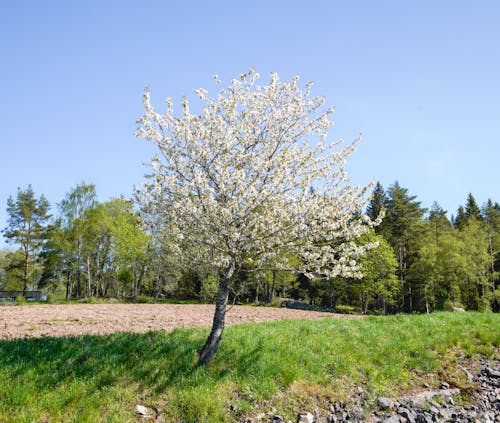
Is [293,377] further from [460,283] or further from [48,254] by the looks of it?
[48,254]

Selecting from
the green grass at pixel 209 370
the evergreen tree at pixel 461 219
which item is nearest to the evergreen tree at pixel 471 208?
the evergreen tree at pixel 461 219

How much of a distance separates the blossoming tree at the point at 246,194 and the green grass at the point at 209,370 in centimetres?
126

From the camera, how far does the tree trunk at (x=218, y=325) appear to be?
9633 millimetres

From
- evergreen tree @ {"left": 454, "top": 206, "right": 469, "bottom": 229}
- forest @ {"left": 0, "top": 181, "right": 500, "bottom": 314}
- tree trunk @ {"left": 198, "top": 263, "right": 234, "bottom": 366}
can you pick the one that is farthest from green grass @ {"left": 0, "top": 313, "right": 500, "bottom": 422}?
evergreen tree @ {"left": 454, "top": 206, "right": 469, "bottom": 229}

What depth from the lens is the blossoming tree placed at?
895cm

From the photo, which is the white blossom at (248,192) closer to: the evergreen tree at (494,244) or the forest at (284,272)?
the forest at (284,272)

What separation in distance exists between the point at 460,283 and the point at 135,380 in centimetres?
5412

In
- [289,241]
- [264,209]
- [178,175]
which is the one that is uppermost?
[178,175]

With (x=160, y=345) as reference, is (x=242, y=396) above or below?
below

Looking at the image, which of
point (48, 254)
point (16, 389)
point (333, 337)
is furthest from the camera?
point (48, 254)

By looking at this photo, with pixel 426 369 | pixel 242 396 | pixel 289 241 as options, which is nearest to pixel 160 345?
pixel 242 396

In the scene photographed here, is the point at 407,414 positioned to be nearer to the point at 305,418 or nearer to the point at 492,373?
the point at 305,418

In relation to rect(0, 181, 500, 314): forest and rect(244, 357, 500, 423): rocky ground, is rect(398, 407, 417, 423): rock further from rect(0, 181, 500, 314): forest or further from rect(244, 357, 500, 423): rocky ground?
rect(0, 181, 500, 314): forest

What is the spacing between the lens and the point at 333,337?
12.8 m
